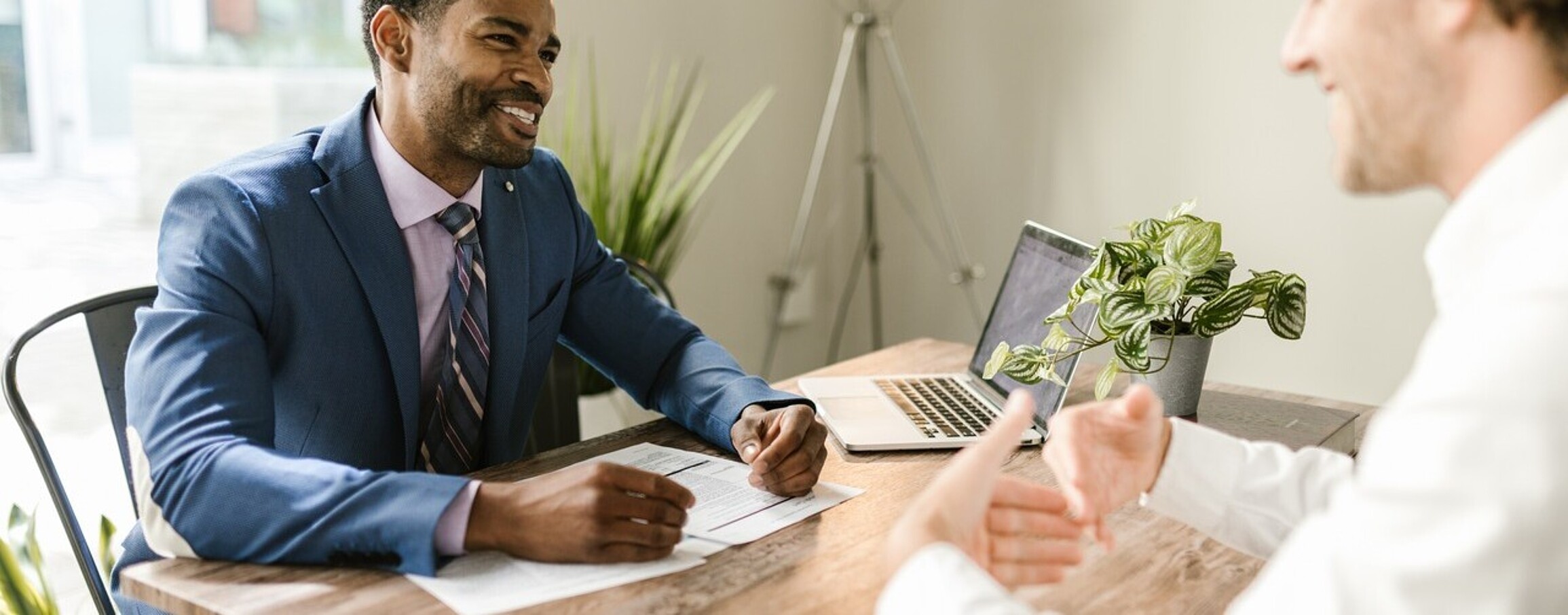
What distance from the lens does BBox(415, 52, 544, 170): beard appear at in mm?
1696

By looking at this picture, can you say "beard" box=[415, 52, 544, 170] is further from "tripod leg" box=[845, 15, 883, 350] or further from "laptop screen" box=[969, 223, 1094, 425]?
"tripod leg" box=[845, 15, 883, 350]

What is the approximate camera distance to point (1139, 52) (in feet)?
11.3

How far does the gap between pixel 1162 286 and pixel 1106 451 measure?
0.47m

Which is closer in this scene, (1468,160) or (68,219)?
(1468,160)

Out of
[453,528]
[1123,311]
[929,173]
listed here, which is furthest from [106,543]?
[929,173]

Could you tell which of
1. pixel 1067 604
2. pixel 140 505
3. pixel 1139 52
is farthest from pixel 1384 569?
pixel 1139 52

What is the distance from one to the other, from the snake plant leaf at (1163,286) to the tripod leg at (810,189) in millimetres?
2063

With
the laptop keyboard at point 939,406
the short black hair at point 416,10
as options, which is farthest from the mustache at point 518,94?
the laptop keyboard at point 939,406

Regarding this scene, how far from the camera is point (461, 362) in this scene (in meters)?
1.66

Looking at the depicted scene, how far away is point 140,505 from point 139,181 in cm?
127

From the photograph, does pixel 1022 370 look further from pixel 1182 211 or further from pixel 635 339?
pixel 635 339

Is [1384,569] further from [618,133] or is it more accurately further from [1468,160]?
[618,133]

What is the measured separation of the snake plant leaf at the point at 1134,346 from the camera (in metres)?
1.59

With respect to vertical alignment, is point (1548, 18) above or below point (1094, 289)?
above
